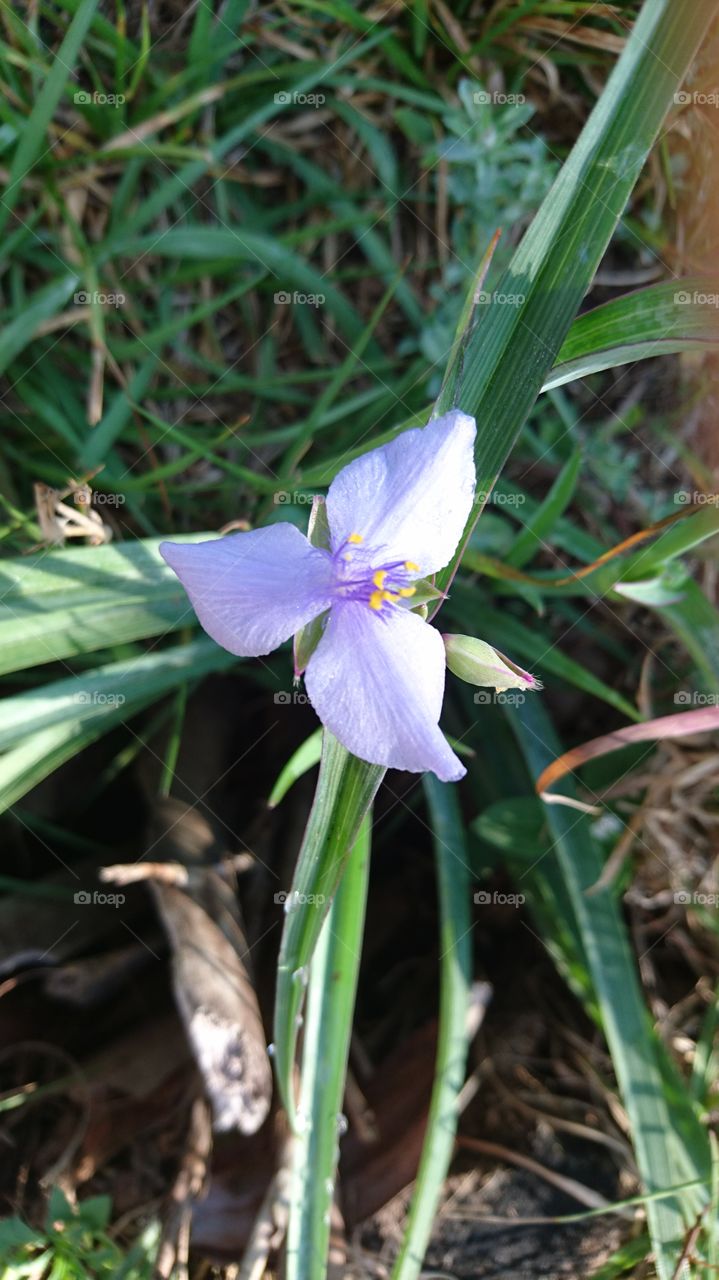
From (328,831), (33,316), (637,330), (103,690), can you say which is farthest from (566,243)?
(33,316)

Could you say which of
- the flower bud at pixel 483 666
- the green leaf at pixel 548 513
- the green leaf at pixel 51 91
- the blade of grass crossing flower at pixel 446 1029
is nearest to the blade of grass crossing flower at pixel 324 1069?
the blade of grass crossing flower at pixel 446 1029

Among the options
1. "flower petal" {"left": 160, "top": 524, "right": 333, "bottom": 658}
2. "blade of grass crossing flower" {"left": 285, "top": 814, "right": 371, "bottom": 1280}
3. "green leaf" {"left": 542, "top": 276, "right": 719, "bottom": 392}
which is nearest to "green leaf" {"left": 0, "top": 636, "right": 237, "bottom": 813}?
"blade of grass crossing flower" {"left": 285, "top": 814, "right": 371, "bottom": 1280}

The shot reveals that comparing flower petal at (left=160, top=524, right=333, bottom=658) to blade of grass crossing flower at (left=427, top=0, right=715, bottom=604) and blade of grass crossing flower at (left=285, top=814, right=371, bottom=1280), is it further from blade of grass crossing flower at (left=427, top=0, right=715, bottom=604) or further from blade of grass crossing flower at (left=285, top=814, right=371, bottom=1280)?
blade of grass crossing flower at (left=285, top=814, right=371, bottom=1280)

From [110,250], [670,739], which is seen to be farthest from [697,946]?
[110,250]

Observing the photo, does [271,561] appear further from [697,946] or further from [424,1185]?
[697,946]

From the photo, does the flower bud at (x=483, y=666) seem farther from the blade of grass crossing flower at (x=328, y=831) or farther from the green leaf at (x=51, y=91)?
the green leaf at (x=51, y=91)

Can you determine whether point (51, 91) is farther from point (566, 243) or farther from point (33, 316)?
point (566, 243)

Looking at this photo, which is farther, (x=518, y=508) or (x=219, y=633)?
(x=518, y=508)
